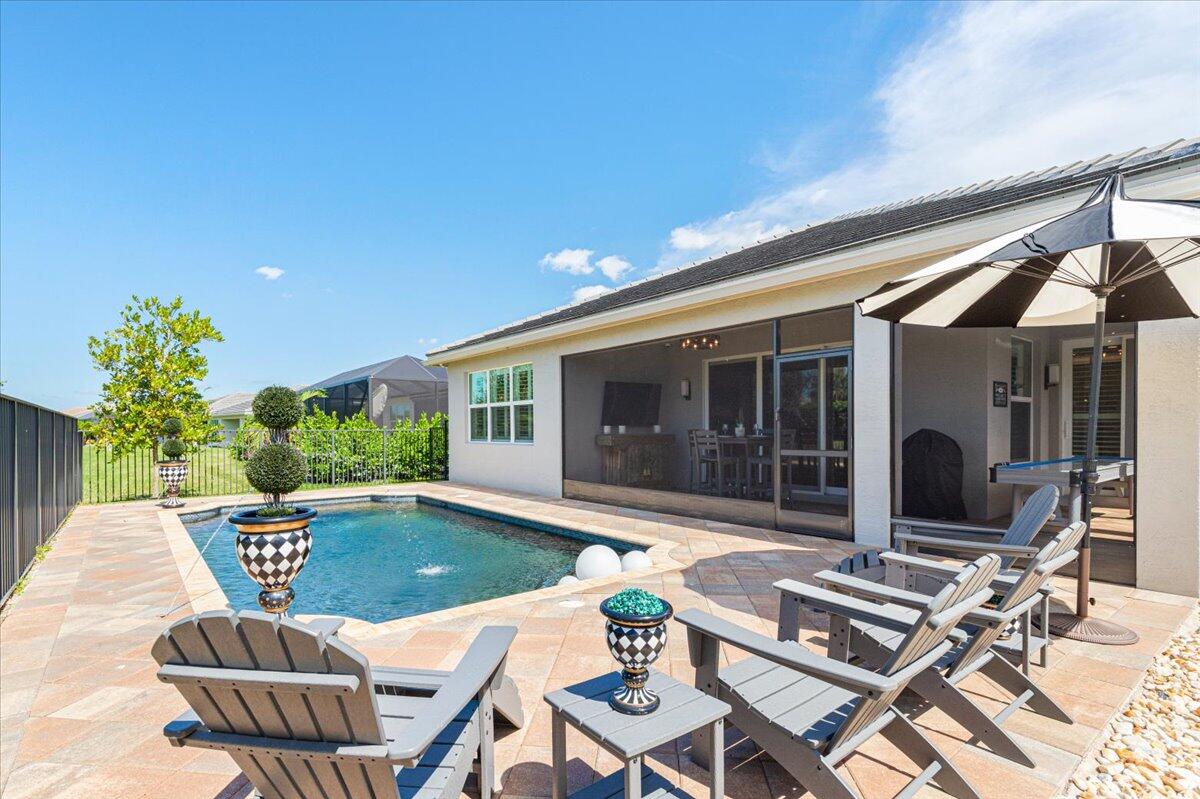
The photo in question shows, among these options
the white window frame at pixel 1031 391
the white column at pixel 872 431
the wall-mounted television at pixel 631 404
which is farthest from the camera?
the wall-mounted television at pixel 631 404

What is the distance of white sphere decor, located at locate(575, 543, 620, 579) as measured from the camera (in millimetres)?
5422

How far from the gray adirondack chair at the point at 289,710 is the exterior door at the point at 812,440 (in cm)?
568

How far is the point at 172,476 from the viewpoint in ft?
32.3

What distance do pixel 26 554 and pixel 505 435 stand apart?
7.33 meters

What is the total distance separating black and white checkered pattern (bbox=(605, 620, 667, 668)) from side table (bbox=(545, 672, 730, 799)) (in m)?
0.17

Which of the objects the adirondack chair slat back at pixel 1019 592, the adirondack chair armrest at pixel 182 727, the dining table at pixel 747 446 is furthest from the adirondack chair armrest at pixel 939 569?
the dining table at pixel 747 446

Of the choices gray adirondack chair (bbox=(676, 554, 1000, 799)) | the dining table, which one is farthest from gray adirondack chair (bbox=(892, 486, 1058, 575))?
the dining table

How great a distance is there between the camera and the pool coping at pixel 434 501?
3.97 m

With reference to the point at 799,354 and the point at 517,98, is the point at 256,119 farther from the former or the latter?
the point at 799,354

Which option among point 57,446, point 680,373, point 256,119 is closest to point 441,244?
point 256,119

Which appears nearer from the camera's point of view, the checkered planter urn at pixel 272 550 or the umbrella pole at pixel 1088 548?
the checkered planter urn at pixel 272 550

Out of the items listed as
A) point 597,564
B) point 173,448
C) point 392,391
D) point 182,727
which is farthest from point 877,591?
point 392,391

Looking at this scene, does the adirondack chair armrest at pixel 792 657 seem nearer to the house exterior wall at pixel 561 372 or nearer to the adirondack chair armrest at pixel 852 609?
the adirondack chair armrest at pixel 852 609

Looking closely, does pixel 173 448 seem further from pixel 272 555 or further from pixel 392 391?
pixel 272 555
